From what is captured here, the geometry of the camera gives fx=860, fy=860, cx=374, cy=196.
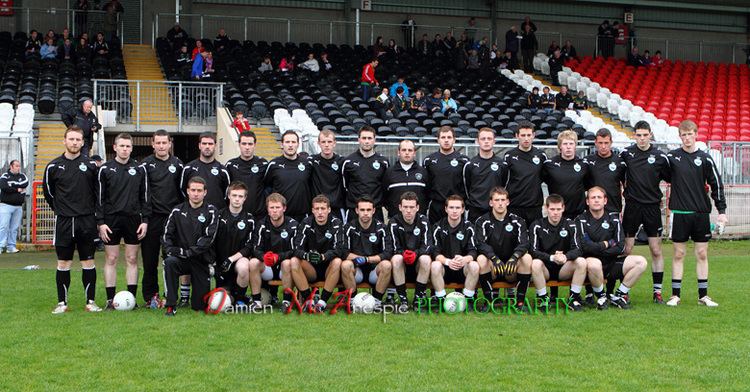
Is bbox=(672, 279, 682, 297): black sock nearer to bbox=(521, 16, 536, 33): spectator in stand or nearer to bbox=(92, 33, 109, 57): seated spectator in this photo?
bbox=(92, 33, 109, 57): seated spectator

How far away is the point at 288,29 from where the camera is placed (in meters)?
29.8

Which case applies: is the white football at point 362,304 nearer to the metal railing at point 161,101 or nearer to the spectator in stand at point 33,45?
the metal railing at point 161,101

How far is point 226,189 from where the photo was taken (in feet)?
31.9

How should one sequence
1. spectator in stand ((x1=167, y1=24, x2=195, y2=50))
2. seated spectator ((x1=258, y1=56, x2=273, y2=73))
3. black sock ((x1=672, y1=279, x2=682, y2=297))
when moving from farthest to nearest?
spectator in stand ((x1=167, y1=24, x2=195, y2=50)) < seated spectator ((x1=258, y1=56, x2=273, y2=73)) < black sock ((x1=672, y1=279, x2=682, y2=297))

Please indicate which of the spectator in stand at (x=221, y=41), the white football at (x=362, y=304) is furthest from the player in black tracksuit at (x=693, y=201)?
the spectator in stand at (x=221, y=41)

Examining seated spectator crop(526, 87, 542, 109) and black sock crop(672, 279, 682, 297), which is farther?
Answer: seated spectator crop(526, 87, 542, 109)

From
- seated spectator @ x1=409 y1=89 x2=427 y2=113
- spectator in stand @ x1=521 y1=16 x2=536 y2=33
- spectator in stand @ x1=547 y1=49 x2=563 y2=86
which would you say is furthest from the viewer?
spectator in stand @ x1=521 y1=16 x2=536 y2=33

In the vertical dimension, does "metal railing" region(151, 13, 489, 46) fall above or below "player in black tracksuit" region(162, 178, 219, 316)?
above

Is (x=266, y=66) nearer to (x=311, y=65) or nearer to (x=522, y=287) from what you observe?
(x=311, y=65)

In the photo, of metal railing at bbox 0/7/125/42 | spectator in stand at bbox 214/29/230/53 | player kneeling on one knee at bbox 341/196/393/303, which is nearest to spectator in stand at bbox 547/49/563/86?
spectator in stand at bbox 214/29/230/53

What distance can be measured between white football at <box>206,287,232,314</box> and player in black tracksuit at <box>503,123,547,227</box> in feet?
10.9

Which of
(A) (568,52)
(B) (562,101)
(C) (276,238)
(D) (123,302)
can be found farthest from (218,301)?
(A) (568,52)

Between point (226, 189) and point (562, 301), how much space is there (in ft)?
12.9

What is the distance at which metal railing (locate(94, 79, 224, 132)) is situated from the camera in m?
20.3
